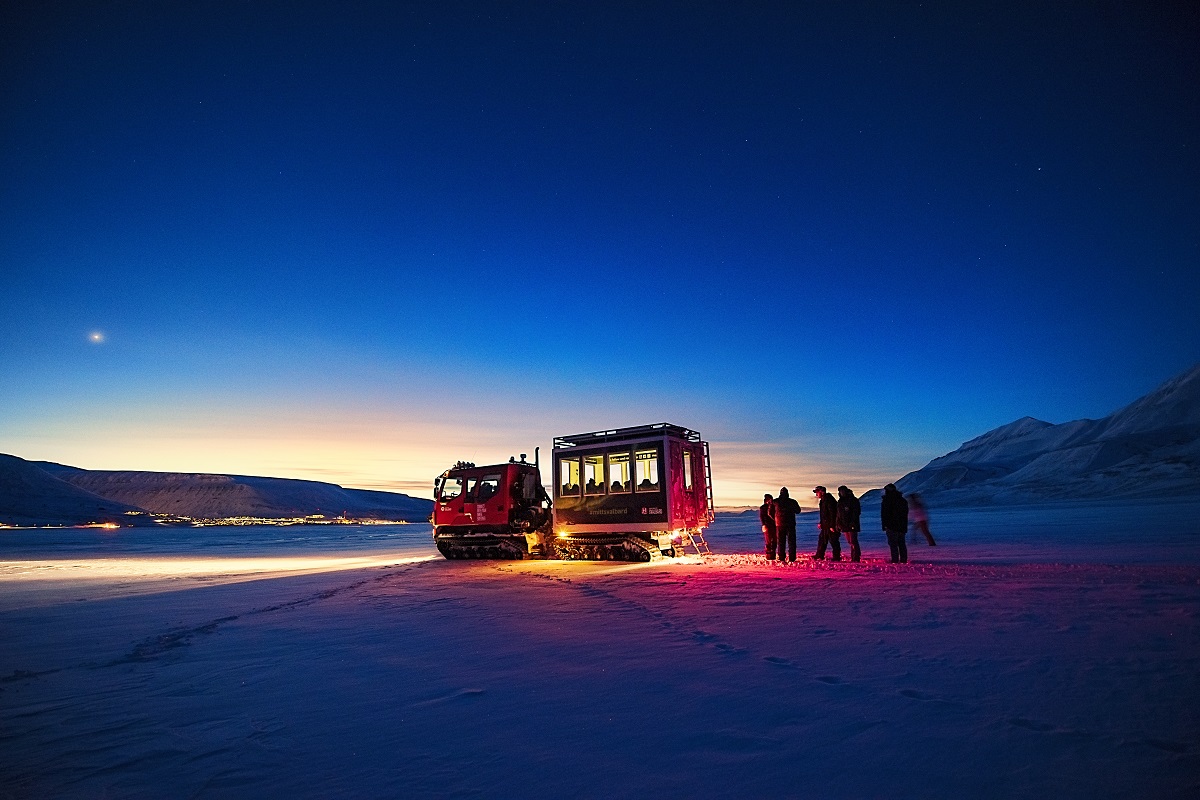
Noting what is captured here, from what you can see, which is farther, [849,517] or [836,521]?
[836,521]

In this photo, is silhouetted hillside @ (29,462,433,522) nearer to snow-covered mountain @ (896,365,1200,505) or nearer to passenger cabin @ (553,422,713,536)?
snow-covered mountain @ (896,365,1200,505)

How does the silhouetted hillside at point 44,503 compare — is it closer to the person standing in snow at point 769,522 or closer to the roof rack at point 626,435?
the roof rack at point 626,435

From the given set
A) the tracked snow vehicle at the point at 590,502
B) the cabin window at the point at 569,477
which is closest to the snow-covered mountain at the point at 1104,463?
the tracked snow vehicle at the point at 590,502

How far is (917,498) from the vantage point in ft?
61.8

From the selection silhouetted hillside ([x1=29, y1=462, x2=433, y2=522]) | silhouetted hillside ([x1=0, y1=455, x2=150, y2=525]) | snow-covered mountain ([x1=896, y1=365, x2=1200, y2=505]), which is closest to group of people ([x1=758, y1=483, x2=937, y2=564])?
snow-covered mountain ([x1=896, y1=365, x2=1200, y2=505])

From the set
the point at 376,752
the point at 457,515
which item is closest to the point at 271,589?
the point at 457,515

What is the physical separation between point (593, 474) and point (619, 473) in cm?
94

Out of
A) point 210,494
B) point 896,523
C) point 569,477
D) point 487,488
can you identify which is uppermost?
point 210,494

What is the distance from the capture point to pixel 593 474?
18641 mm

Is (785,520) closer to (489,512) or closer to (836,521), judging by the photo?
(836,521)

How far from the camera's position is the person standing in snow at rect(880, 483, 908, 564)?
14.3 meters

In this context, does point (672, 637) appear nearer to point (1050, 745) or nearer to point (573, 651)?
point (573, 651)

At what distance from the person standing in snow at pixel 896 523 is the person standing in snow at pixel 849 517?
2.34ft

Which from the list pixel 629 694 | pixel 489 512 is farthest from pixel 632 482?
pixel 629 694
